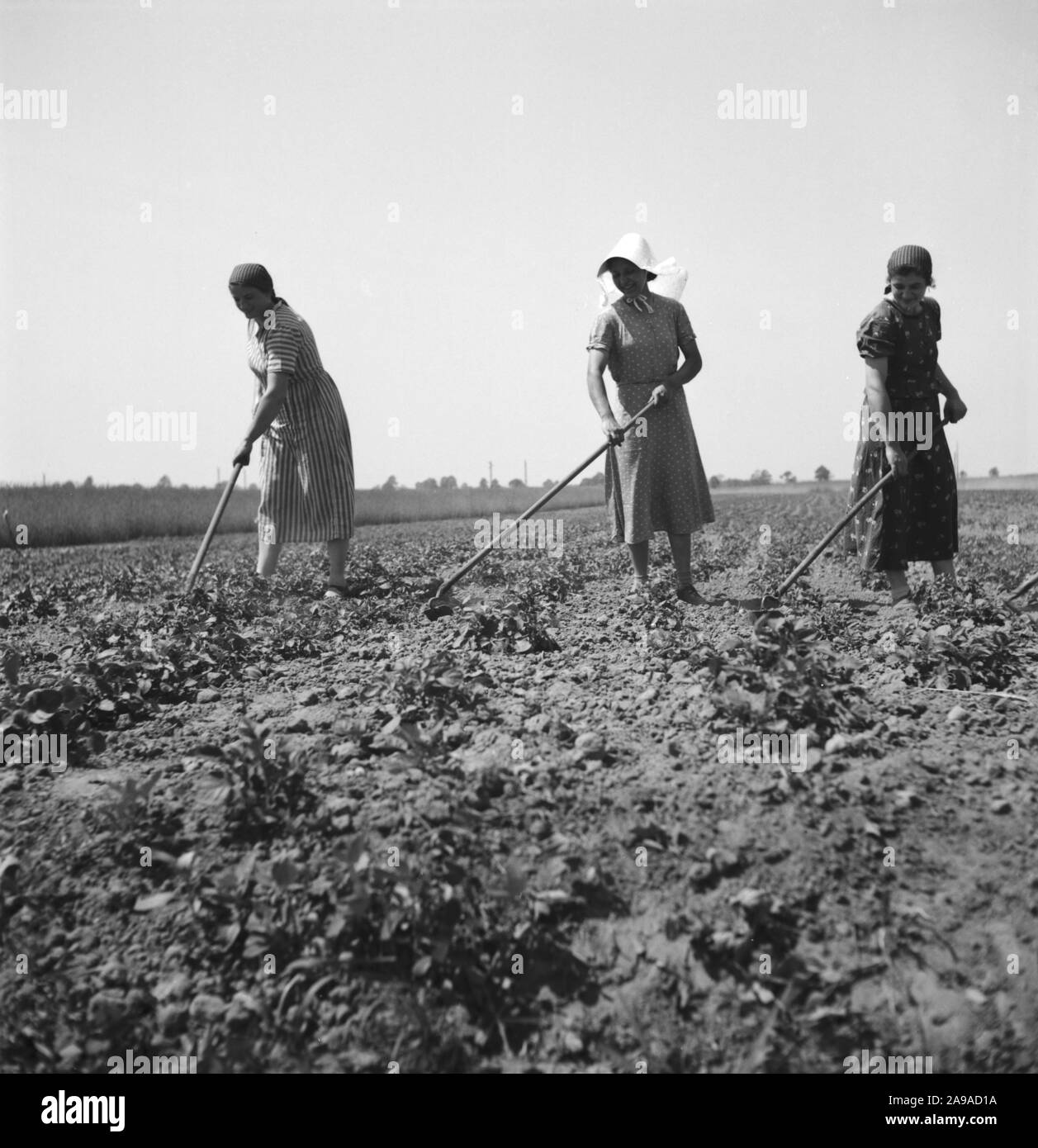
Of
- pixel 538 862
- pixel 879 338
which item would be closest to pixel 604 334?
pixel 879 338

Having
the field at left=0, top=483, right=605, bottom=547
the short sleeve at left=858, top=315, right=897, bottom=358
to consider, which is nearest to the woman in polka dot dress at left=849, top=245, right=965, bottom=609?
the short sleeve at left=858, top=315, right=897, bottom=358

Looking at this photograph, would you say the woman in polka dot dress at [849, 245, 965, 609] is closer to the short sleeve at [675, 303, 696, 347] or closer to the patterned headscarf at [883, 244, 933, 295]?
the patterned headscarf at [883, 244, 933, 295]

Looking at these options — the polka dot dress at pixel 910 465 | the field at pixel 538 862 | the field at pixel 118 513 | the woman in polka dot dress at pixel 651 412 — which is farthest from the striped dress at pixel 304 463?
the field at pixel 118 513

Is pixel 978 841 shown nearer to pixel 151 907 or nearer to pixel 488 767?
pixel 488 767

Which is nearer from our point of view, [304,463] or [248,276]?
[248,276]

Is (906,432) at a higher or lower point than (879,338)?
lower

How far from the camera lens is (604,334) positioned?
5207 millimetres

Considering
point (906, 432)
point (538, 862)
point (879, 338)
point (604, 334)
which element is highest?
point (604, 334)

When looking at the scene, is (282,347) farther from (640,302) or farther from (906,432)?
(906,432)

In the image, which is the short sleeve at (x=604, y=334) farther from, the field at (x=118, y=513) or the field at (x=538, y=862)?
the field at (x=118, y=513)

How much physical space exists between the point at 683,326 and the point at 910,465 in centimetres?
154
